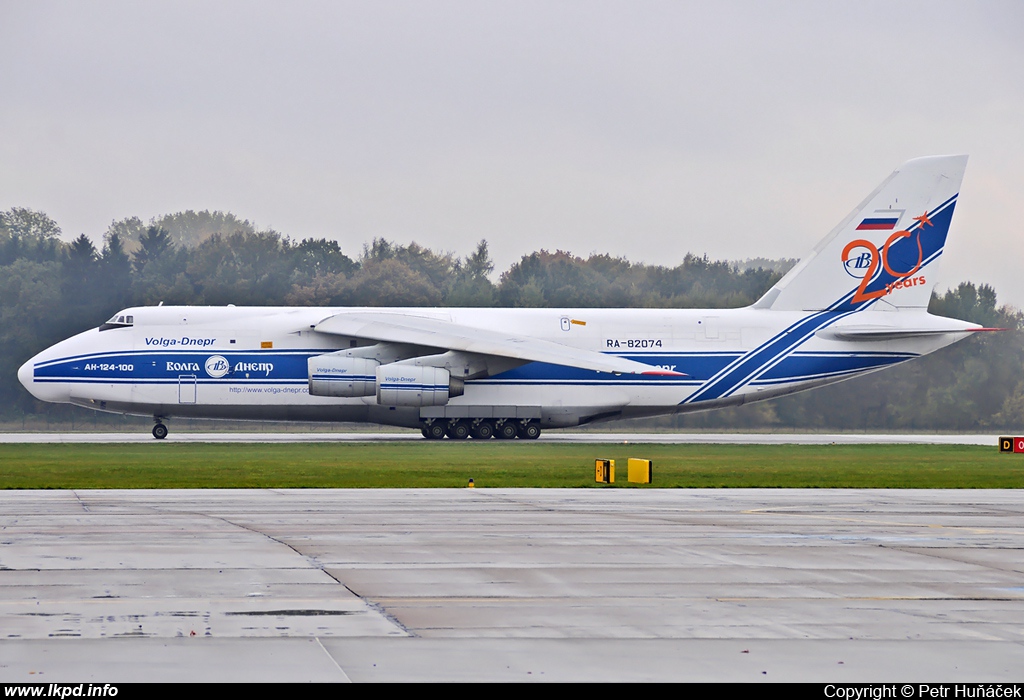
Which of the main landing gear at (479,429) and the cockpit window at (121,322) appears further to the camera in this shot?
the main landing gear at (479,429)

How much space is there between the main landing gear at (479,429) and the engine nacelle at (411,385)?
2.20 metres

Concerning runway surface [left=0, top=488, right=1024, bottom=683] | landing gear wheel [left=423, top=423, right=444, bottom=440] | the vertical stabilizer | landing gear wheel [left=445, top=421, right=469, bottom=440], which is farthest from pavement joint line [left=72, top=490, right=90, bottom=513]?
the vertical stabilizer

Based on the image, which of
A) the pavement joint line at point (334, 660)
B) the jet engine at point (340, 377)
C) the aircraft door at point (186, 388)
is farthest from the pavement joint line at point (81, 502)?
the aircraft door at point (186, 388)

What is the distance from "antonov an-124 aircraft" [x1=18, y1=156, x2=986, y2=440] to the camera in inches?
1593

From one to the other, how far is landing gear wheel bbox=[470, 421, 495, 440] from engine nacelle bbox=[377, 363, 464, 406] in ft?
8.51

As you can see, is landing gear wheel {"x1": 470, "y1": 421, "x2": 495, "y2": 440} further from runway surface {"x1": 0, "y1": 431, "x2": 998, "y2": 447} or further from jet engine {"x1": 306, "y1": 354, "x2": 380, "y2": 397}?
jet engine {"x1": 306, "y1": 354, "x2": 380, "y2": 397}

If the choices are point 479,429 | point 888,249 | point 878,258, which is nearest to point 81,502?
point 479,429

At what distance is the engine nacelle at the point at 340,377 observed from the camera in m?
39.7

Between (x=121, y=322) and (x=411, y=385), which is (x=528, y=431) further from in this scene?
(x=121, y=322)

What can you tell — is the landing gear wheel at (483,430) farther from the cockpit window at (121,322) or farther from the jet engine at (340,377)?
the cockpit window at (121,322)

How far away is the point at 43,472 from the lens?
25.5 meters

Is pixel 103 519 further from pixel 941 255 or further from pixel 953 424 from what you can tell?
pixel 953 424

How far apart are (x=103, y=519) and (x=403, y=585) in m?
7.14

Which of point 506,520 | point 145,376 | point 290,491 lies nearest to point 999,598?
point 506,520
